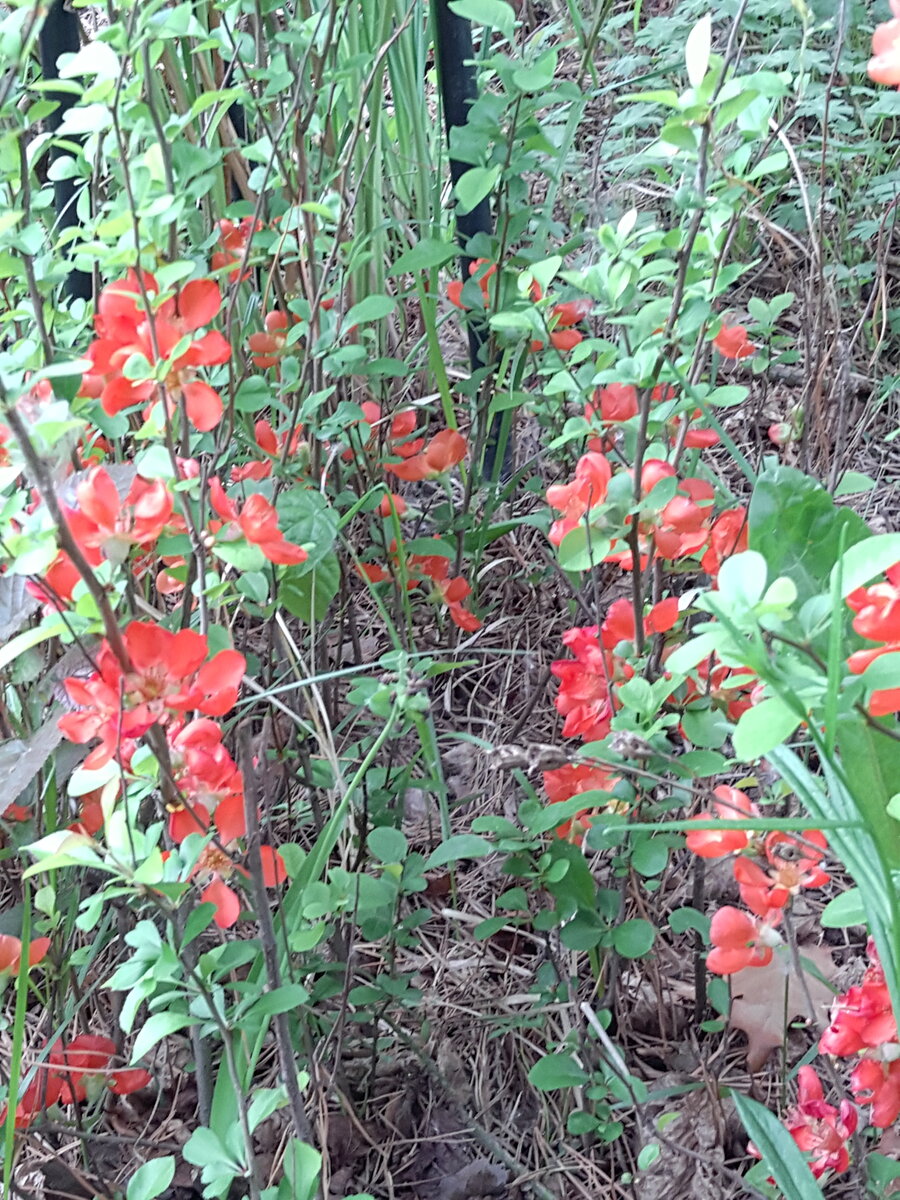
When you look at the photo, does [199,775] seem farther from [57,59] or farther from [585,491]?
[57,59]

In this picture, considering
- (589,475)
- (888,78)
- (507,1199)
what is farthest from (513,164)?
(507,1199)

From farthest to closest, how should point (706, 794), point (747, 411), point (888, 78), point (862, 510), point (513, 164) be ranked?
point (747, 411) → point (862, 510) → point (513, 164) → point (706, 794) → point (888, 78)

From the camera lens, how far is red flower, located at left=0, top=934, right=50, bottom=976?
94cm

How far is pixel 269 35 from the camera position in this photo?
1383 millimetres

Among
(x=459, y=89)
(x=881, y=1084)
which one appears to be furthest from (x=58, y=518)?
(x=459, y=89)

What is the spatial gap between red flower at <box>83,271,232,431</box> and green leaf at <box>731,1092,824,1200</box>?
607 millimetres

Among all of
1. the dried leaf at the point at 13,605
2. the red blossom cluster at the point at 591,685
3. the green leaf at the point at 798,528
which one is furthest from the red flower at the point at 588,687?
the dried leaf at the point at 13,605

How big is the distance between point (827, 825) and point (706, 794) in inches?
6.9

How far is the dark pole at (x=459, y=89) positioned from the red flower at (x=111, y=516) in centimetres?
81

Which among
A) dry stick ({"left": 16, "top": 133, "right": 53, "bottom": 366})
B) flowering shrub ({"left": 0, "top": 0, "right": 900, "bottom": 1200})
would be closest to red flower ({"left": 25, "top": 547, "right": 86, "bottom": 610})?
flowering shrub ({"left": 0, "top": 0, "right": 900, "bottom": 1200})

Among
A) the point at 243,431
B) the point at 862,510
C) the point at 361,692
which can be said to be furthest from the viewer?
the point at 862,510

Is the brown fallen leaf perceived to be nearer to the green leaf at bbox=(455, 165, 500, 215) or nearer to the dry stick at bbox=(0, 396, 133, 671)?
the dry stick at bbox=(0, 396, 133, 671)

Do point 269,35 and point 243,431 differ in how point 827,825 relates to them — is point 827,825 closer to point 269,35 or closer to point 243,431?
point 243,431

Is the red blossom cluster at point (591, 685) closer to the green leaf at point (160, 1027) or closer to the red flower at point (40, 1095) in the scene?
the green leaf at point (160, 1027)
